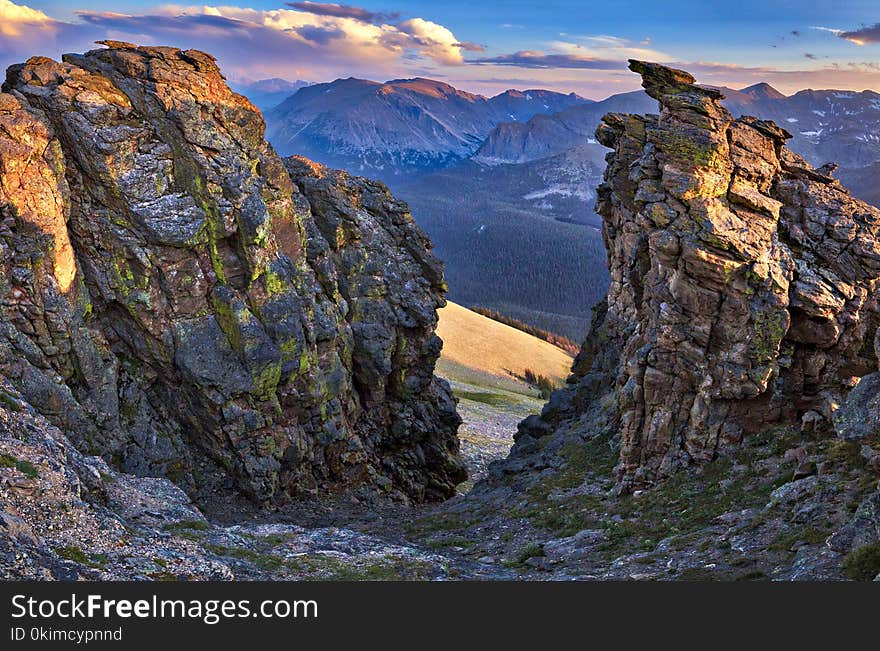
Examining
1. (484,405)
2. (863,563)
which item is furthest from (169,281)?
(484,405)

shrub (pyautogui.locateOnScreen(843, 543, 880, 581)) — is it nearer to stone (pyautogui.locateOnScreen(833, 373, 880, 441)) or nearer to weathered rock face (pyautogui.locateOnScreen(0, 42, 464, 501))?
stone (pyautogui.locateOnScreen(833, 373, 880, 441))

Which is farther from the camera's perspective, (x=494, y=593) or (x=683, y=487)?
(x=683, y=487)

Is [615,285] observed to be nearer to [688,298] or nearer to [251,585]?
[688,298]

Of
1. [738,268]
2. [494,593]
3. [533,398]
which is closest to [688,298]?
[738,268]

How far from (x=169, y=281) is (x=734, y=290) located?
38.9m

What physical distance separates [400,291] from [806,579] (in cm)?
5304

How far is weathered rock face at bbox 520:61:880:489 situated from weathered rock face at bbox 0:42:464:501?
27382mm

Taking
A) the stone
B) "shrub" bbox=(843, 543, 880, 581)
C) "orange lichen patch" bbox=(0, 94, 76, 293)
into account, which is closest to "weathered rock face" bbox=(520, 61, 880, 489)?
the stone

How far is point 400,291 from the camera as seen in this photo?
74625 mm

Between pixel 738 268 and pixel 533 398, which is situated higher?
pixel 738 268

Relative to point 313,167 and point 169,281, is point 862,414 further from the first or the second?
point 313,167

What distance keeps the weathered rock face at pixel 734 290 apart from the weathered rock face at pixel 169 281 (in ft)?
89.8

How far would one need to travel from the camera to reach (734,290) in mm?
45156

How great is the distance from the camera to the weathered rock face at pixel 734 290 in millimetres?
44656
